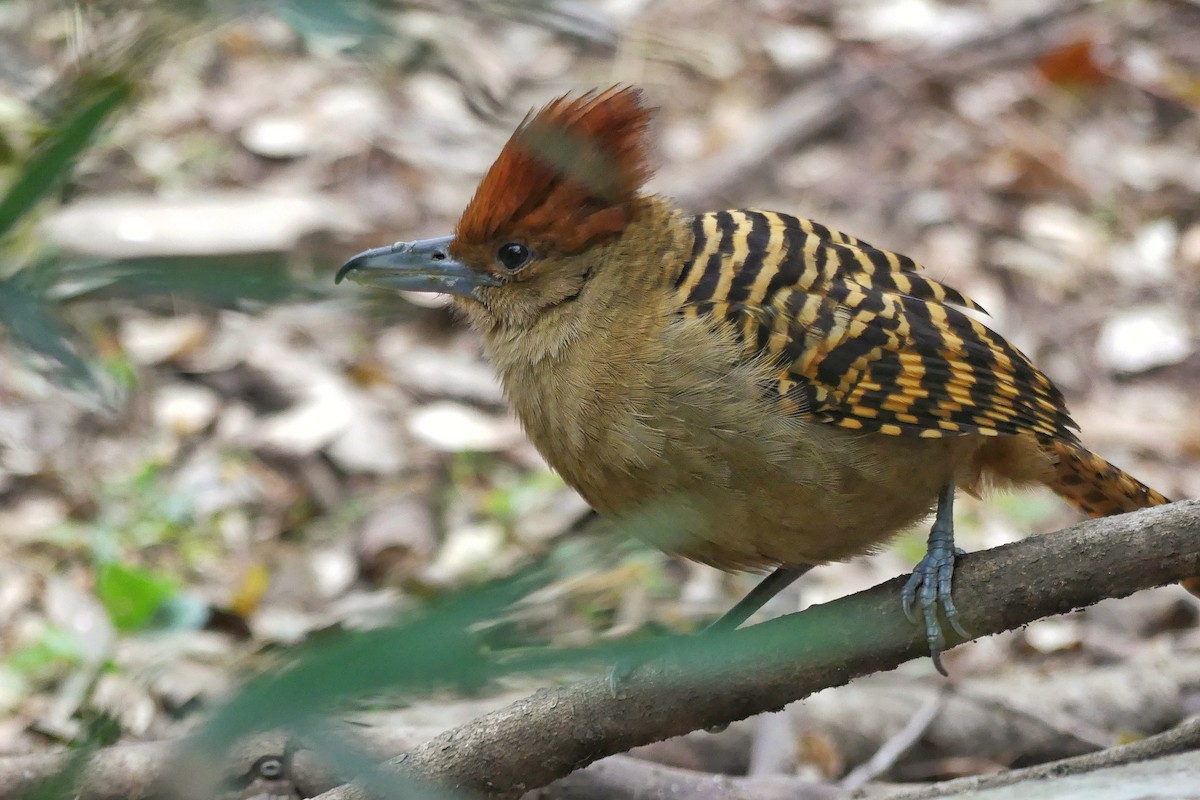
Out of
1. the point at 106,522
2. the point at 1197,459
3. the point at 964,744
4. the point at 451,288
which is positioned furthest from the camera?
the point at 1197,459

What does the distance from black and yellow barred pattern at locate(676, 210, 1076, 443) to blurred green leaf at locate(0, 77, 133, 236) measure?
6.14ft

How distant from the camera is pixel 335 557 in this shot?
4637 mm

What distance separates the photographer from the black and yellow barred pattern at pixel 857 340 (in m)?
2.83

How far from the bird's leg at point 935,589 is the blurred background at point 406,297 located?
0.54 metres

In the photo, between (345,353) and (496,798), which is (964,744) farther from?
(345,353)

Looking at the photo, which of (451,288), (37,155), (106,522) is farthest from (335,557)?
(37,155)

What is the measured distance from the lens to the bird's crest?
9.46 feet

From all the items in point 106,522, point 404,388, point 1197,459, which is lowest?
point 106,522

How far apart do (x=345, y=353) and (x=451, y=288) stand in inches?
101

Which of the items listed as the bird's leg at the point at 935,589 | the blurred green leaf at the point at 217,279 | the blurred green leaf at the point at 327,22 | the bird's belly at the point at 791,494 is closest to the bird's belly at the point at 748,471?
the bird's belly at the point at 791,494

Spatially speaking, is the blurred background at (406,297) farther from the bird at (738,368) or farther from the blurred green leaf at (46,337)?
the bird at (738,368)

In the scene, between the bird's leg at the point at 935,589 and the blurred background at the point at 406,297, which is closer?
the blurred background at the point at 406,297

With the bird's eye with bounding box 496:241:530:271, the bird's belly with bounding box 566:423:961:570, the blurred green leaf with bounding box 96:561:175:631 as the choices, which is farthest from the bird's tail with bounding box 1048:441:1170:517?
the blurred green leaf with bounding box 96:561:175:631

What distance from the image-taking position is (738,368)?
110 inches
